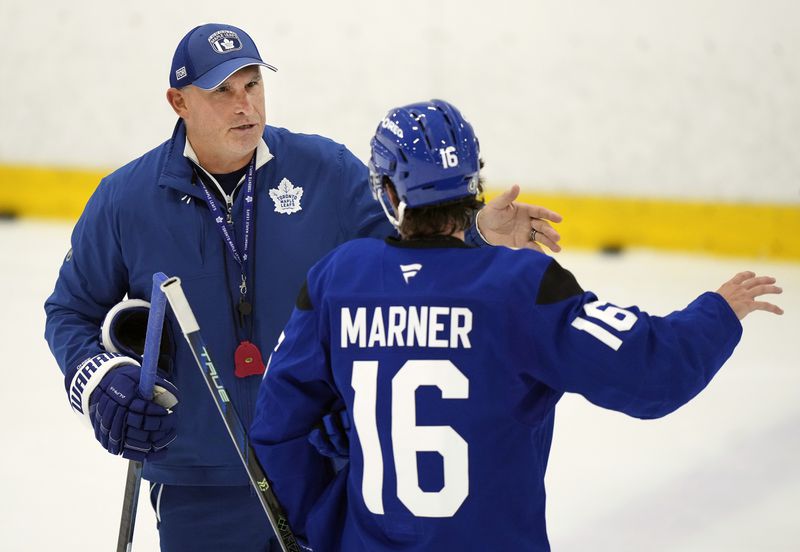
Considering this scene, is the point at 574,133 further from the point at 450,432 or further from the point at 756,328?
the point at 450,432

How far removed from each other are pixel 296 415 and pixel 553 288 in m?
0.44

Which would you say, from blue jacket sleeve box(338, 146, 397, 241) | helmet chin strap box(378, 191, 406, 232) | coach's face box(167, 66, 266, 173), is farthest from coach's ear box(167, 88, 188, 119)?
helmet chin strap box(378, 191, 406, 232)

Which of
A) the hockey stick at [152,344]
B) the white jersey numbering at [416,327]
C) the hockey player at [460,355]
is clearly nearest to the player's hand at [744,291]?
the hockey player at [460,355]

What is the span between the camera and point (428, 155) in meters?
1.75

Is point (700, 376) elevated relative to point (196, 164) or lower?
lower

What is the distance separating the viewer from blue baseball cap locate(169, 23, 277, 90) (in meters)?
2.51

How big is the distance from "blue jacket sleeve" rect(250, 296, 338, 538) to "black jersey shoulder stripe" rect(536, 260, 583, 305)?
0.33 m

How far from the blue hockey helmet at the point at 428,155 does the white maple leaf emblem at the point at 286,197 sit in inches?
28.9

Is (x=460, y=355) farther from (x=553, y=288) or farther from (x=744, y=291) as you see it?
(x=744, y=291)

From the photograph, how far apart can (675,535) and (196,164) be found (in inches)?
75.2

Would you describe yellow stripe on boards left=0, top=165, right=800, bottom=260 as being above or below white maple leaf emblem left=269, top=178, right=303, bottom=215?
below

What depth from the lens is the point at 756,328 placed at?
5387 millimetres

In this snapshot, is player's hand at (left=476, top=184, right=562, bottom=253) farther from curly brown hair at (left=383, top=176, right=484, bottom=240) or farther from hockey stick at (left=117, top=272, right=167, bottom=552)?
Result: hockey stick at (left=117, top=272, right=167, bottom=552)

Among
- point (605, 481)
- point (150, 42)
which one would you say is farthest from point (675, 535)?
point (150, 42)
